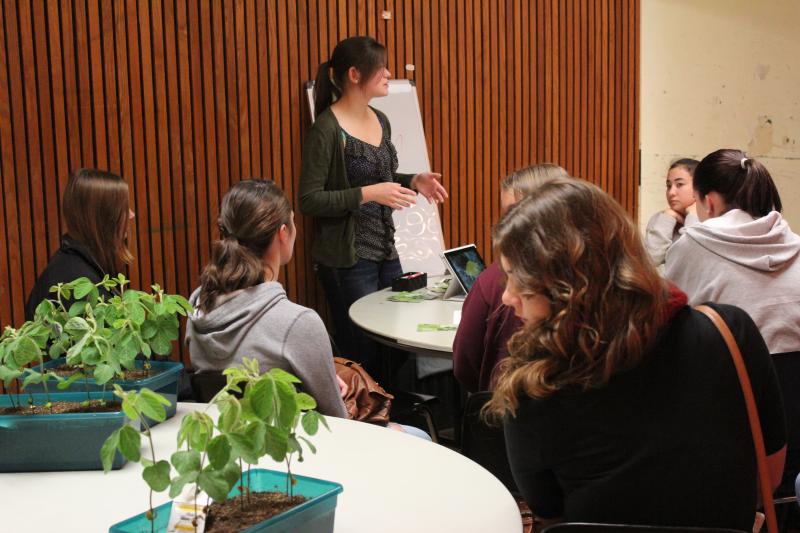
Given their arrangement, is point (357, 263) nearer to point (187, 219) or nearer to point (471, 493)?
point (187, 219)

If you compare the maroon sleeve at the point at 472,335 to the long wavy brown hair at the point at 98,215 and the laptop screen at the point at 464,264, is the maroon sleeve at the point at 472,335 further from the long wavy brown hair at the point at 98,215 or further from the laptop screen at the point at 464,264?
the long wavy brown hair at the point at 98,215

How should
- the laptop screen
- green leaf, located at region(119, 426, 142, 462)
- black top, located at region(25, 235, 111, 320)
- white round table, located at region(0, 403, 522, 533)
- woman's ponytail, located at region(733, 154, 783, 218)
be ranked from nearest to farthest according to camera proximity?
green leaf, located at region(119, 426, 142, 462) → white round table, located at region(0, 403, 522, 533) → woman's ponytail, located at region(733, 154, 783, 218) → black top, located at region(25, 235, 111, 320) → the laptop screen

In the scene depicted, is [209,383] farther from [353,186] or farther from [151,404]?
[353,186]

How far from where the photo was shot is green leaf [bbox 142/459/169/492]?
1.20 meters

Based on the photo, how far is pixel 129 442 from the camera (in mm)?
1271

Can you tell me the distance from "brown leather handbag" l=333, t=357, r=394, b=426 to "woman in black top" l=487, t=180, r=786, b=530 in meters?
1.04

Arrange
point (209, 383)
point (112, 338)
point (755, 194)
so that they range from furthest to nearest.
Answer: point (755, 194) < point (209, 383) < point (112, 338)

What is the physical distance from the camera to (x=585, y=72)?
6578 millimetres

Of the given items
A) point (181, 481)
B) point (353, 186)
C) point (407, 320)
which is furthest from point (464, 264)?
point (181, 481)

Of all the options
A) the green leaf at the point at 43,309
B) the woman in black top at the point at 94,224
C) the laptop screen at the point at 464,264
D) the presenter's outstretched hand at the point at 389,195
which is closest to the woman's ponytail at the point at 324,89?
the presenter's outstretched hand at the point at 389,195

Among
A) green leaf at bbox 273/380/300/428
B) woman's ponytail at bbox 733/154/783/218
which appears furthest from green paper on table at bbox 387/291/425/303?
green leaf at bbox 273/380/300/428

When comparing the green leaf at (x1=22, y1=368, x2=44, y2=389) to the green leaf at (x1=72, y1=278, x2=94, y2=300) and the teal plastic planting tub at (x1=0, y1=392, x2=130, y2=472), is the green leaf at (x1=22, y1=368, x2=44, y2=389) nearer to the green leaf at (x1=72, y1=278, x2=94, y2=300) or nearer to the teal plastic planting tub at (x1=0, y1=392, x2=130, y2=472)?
the teal plastic planting tub at (x1=0, y1=392, x2=130, y2=472)

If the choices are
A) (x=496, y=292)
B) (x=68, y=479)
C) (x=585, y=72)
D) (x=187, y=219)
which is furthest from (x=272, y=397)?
(x=585, y=72)

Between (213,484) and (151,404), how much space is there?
0.84ft
